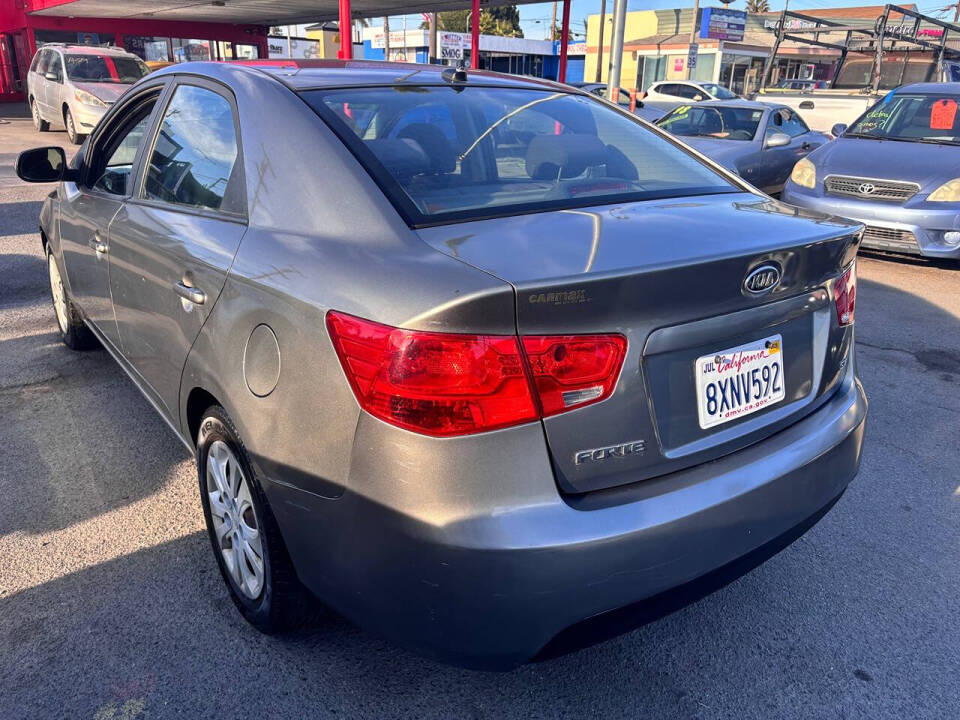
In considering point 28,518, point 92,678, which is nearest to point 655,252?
point 92,678

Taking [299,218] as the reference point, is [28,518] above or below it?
below

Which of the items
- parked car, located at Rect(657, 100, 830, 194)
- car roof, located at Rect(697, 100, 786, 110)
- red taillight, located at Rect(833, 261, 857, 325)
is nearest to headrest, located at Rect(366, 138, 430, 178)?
red taillight, located at Rect(833, 261, 857, 325)

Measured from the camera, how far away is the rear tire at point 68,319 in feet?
14.5

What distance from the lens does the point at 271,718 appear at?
2068 millimetres

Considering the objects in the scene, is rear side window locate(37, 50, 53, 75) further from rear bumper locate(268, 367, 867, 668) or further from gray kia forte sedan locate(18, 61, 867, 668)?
rear bumper locate(268, 367, 867, 668)

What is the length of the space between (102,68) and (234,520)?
1564cm

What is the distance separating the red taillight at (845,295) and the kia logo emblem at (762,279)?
1.21 feet

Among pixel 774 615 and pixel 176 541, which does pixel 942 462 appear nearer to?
pixel 774 615

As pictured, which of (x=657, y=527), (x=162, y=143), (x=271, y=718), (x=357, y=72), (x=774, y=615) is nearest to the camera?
(x=657, y=527)

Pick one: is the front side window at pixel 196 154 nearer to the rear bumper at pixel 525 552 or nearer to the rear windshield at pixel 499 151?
the rear windshield at pixel 499 151

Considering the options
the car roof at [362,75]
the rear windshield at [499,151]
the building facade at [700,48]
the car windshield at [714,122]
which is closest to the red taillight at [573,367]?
the rear windshield at [499,151]

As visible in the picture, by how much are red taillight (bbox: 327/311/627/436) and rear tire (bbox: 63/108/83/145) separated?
14965 millimetres

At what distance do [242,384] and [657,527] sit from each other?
3.73ft

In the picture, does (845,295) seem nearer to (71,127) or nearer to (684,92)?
(71,127)
